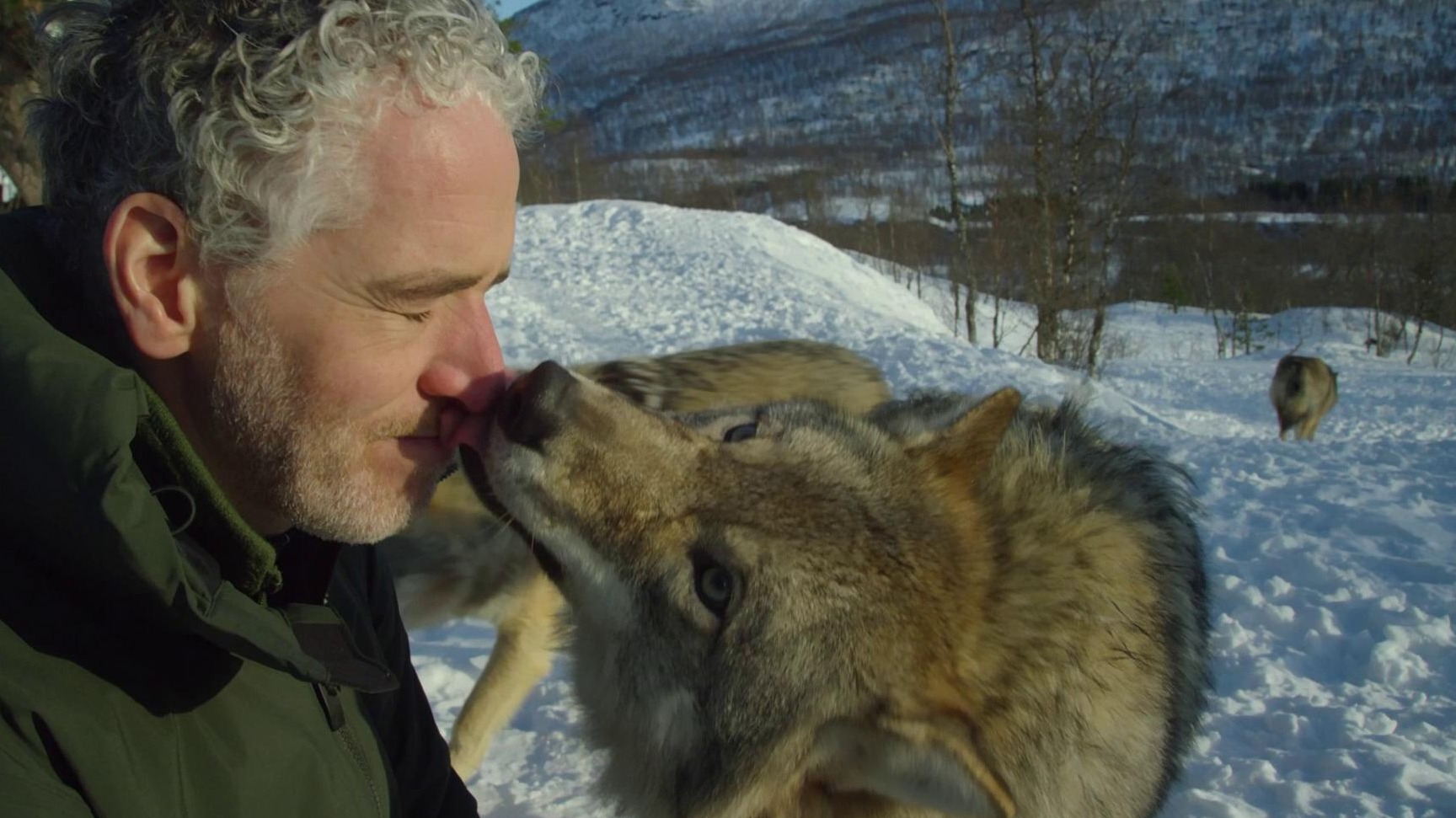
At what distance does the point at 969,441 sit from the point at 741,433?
0.59 meters

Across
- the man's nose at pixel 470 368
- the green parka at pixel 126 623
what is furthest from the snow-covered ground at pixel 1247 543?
the green parka at pixel 126 623

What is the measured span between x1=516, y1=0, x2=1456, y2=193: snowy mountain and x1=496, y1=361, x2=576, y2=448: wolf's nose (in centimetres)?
6746

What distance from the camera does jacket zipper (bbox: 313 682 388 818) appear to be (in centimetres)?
174

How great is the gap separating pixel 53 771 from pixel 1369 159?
9998cm

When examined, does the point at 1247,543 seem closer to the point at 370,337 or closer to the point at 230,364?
the point at 370,337

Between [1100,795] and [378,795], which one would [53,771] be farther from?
[1100,795]

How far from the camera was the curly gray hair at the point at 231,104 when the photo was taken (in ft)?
5.18

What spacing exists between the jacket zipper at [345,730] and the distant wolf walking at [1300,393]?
17.5m

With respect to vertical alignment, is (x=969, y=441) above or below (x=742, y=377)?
above

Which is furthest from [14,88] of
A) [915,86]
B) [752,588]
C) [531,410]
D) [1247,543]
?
[915,86]

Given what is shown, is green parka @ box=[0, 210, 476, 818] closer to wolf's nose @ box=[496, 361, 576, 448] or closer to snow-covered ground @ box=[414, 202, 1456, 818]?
wolf's nose @ box=[496, 361, 576, 448]

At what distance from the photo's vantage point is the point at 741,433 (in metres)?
2.53

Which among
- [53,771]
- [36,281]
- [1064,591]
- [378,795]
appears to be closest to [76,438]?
[53,771]

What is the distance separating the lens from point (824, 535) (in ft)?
7.26
